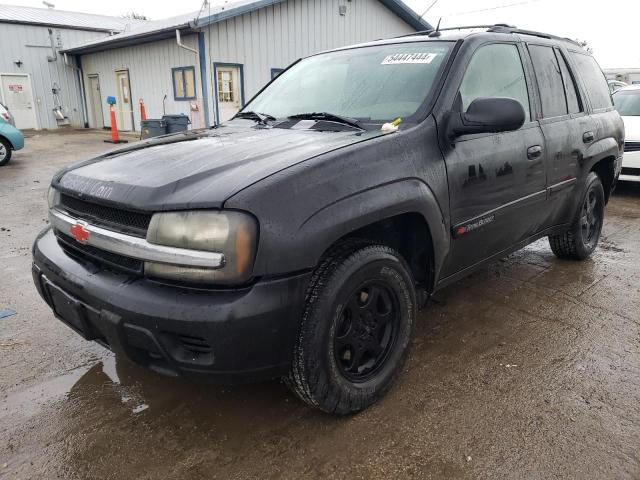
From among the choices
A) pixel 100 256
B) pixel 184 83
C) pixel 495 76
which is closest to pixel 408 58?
pixel 495 76

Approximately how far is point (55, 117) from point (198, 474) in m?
22.4

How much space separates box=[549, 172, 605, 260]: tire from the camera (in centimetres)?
424

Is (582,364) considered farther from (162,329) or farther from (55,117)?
(55,117)

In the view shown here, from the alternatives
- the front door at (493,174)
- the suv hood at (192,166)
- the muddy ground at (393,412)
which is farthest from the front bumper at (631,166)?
the suv hood at (192,166)

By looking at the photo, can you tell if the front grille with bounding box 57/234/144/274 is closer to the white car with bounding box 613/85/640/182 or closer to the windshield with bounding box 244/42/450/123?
the windshield with bounding box 244/42/450/123

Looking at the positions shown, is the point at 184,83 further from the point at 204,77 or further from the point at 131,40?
the point at 131,40

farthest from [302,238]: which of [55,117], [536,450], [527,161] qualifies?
[55,117]

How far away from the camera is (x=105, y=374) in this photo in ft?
9.10

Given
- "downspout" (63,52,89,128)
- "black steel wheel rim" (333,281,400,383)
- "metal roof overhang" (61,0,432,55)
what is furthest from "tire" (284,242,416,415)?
"downspout" (63,52,89,128)

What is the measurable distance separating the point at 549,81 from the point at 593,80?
1057mm

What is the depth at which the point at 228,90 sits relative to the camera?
14891 millimetres

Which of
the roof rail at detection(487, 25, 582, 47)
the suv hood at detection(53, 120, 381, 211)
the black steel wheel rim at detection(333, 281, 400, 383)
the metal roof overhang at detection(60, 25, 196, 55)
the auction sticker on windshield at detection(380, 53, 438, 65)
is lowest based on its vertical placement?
the black steel wheel rim at detection(333, 281, 400, 383)

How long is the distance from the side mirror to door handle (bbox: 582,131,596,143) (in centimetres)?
163

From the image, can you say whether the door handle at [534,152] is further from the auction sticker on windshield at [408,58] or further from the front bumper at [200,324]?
the front bumper at [200,324]
